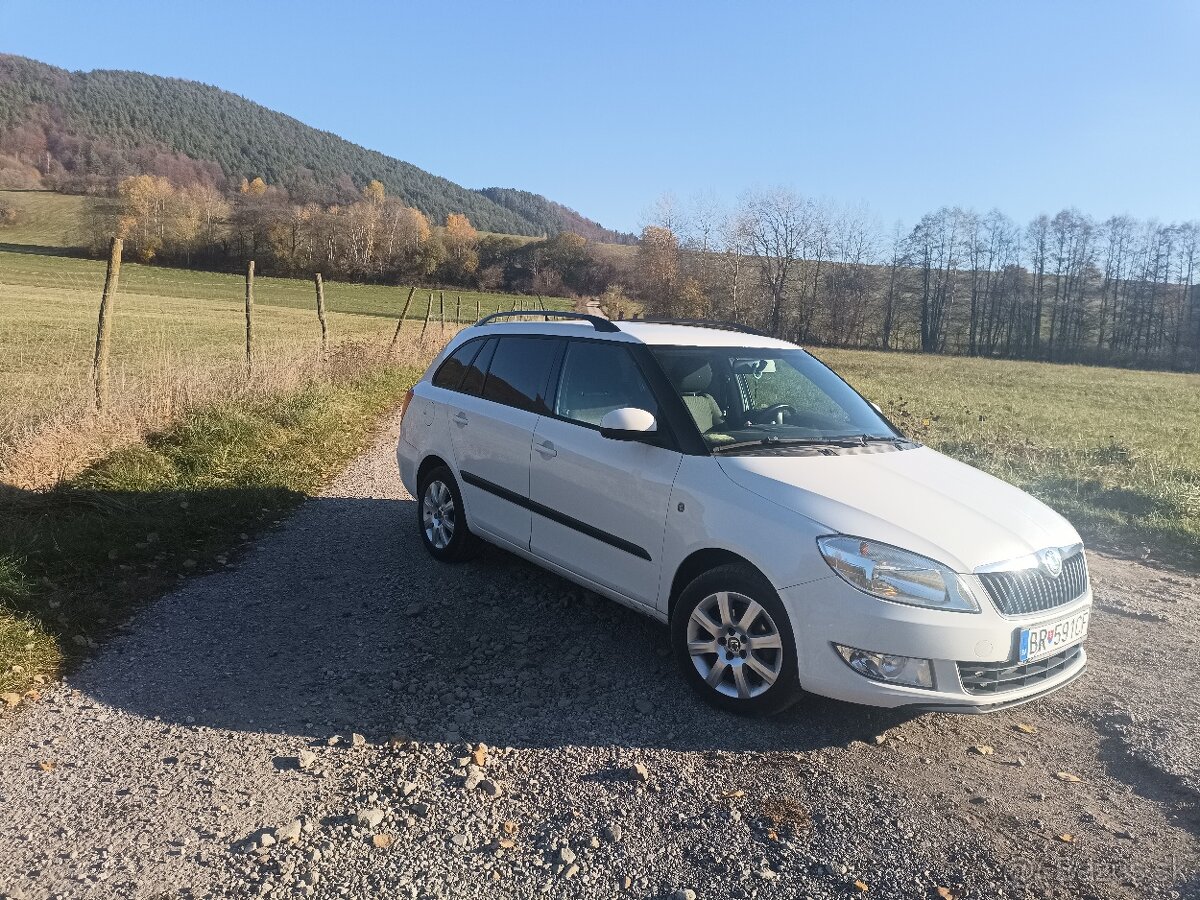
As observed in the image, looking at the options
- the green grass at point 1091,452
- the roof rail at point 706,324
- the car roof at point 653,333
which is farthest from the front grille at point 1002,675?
the green grass at point 1091,452

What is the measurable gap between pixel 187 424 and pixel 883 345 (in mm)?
81552

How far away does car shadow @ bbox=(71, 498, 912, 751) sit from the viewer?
3645mm

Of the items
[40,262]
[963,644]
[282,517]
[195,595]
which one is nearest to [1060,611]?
[963,644]

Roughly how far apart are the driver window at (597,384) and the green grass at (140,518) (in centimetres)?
290

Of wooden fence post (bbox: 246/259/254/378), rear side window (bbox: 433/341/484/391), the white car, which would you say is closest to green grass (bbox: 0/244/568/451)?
wooden fence post (bbox: 246/259/254/378)

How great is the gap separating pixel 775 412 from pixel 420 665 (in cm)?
236

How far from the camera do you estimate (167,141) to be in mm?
160875

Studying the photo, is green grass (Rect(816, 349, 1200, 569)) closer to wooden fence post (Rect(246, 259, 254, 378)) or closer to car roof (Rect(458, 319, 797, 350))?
car roof (Rect(458, 319, 797, 350))

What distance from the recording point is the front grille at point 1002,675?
10.9ft

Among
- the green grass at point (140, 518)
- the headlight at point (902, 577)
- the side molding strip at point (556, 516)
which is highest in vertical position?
the headlight at point (902, 577)

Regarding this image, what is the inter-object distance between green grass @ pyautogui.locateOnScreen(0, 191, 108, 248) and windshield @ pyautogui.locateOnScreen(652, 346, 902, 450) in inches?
3576

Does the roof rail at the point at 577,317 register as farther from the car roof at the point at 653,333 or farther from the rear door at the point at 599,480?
the rear door at the point at 599,480

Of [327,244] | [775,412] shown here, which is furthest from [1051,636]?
[327,244]

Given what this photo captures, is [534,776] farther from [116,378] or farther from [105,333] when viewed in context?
[116,378]
